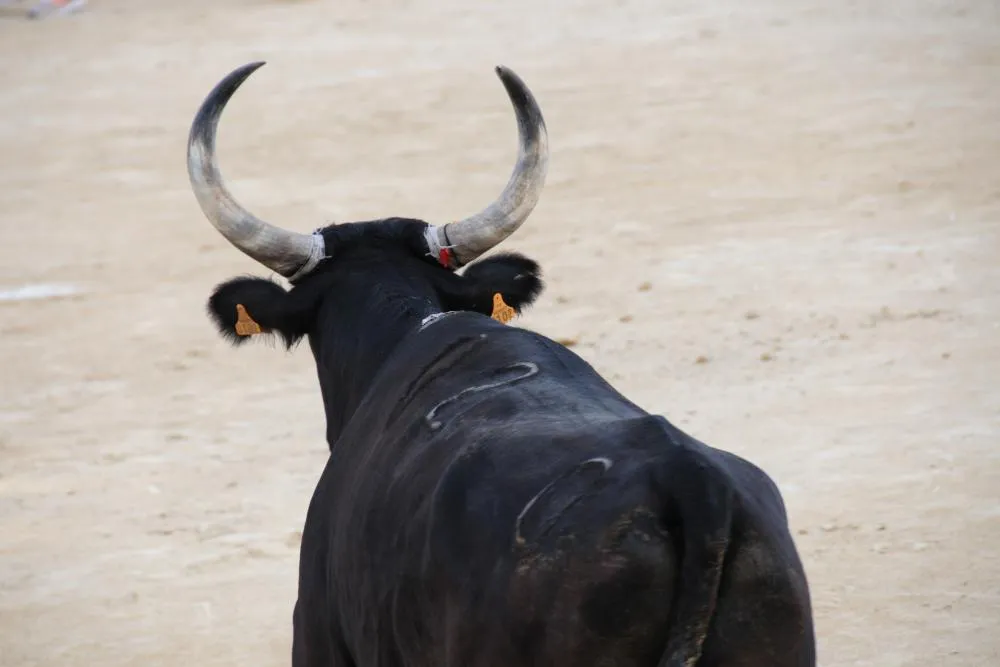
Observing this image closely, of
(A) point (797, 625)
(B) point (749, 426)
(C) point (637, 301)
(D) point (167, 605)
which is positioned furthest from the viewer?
(C) point (637, 301)

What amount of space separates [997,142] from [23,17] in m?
13.7

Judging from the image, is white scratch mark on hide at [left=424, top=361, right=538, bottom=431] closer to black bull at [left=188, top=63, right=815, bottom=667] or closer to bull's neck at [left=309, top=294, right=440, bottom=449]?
black bull at [left=188, top=63, right=815, bottom=667]

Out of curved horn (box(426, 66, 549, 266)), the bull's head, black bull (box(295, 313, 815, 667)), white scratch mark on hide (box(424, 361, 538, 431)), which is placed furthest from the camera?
curved horn (box(426, 66, 549, 266))

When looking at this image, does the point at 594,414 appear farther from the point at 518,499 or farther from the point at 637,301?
the point at 637,301

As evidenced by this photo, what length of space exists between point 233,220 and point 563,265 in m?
6.30

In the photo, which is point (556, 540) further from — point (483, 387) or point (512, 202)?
point (512, 202)

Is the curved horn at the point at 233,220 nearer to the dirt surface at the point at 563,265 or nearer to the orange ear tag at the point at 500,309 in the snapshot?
the orange ear tag at the point at 500,309

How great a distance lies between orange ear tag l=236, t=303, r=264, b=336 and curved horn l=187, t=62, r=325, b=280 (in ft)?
0.56

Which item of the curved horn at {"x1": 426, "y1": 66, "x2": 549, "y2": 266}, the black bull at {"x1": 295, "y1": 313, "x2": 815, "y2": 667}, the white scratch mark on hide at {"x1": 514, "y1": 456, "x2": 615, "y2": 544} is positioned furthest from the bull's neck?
the white scratch mark on hide at {"x1": 514, "y1": 456, "x2": 615, "y2": 544}

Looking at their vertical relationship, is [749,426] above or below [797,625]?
below

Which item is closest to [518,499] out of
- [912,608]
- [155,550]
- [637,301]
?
[912,608]

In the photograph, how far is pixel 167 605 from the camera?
23.5 feet

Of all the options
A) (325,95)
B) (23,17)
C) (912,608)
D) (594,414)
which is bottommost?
(23,17)

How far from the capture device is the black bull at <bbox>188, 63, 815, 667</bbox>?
10.5ft
